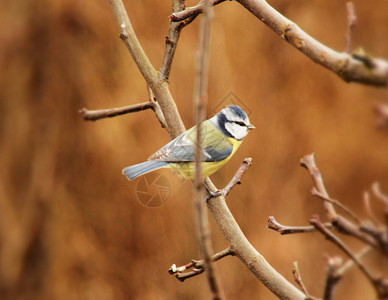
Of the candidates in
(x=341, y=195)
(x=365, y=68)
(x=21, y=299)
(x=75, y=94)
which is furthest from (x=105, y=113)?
(x=21, y=299)

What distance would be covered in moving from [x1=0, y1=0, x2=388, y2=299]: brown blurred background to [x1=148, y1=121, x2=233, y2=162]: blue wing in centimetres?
110

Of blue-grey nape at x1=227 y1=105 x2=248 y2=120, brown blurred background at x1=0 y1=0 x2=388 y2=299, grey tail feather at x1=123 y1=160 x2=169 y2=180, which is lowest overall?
brown blurred background at x1=0 y1=0 x2=388 y2=299

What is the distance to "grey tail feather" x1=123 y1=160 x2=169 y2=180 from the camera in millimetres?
1332

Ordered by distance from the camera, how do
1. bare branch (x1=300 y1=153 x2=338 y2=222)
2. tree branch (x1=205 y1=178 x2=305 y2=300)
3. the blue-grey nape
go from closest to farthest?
1. bare branch (x1=300 y1=153 x2=338 y2=222)
2. tree branch (x1=205 y1=178 x2=305 y2=300)
3. the blue-grey nape

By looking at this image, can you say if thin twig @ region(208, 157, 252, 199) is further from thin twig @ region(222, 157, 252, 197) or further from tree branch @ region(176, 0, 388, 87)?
tree branch @ region(176, 0, 388, 87)

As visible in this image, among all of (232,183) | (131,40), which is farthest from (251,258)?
(131,40)

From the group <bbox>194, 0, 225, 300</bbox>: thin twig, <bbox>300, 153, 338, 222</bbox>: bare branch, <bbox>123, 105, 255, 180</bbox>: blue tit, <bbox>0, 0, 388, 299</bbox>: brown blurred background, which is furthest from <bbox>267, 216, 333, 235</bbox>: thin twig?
<bbox>0, 0, 388, 299</bbox>: brown blurred background

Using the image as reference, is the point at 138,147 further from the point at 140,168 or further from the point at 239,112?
the point at 140,168

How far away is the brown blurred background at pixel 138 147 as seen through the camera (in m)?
2.87

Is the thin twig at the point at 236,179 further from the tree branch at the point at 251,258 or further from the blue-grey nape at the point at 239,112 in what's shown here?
the blue-grey nape at the point at 239,112

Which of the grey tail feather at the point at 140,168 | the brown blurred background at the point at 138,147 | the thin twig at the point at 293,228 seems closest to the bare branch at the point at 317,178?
the thin twig at the point at 293,228

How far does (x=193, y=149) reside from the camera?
57.5 inches

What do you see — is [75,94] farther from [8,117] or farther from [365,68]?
[365,68]

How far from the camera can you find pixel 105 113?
3.78 feet
